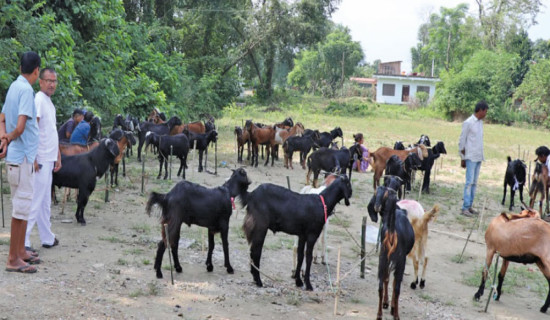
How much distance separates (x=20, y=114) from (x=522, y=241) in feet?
19.8

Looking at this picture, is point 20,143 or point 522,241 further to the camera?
Answer: point 522,241

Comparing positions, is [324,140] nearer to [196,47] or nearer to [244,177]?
[244,177]

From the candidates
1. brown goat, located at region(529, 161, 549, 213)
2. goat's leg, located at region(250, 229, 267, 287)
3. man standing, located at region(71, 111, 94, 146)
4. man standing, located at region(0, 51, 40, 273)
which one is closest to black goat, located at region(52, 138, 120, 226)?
man standing, located at region(71, 111, 94, 146)

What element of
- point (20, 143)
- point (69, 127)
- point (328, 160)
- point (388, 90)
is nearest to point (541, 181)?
point (328, 160)

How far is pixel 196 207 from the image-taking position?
6488mm

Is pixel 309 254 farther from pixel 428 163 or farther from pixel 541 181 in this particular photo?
pixel 428 163

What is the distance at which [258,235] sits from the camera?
6348 millimetres

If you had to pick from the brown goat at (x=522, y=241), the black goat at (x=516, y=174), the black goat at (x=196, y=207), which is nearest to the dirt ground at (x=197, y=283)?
the black goat at (x=196, y=207)

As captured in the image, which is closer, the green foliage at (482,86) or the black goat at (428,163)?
the black goat at (428,163)

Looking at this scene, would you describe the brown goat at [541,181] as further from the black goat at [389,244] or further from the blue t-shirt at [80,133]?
the blue t-shirt at [80,133]

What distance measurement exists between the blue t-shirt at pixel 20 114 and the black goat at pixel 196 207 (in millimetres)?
1491

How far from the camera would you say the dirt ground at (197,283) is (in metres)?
5.34

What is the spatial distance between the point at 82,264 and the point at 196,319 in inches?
80.6

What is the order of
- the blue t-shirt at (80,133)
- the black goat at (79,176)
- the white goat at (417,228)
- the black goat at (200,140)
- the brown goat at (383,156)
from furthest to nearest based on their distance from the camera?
the black goat at (200,140) → the brown goat at (383,156) → the blue t-shirt at (80,133) → the black goat at (79,176) → the white goat at (417,228)
